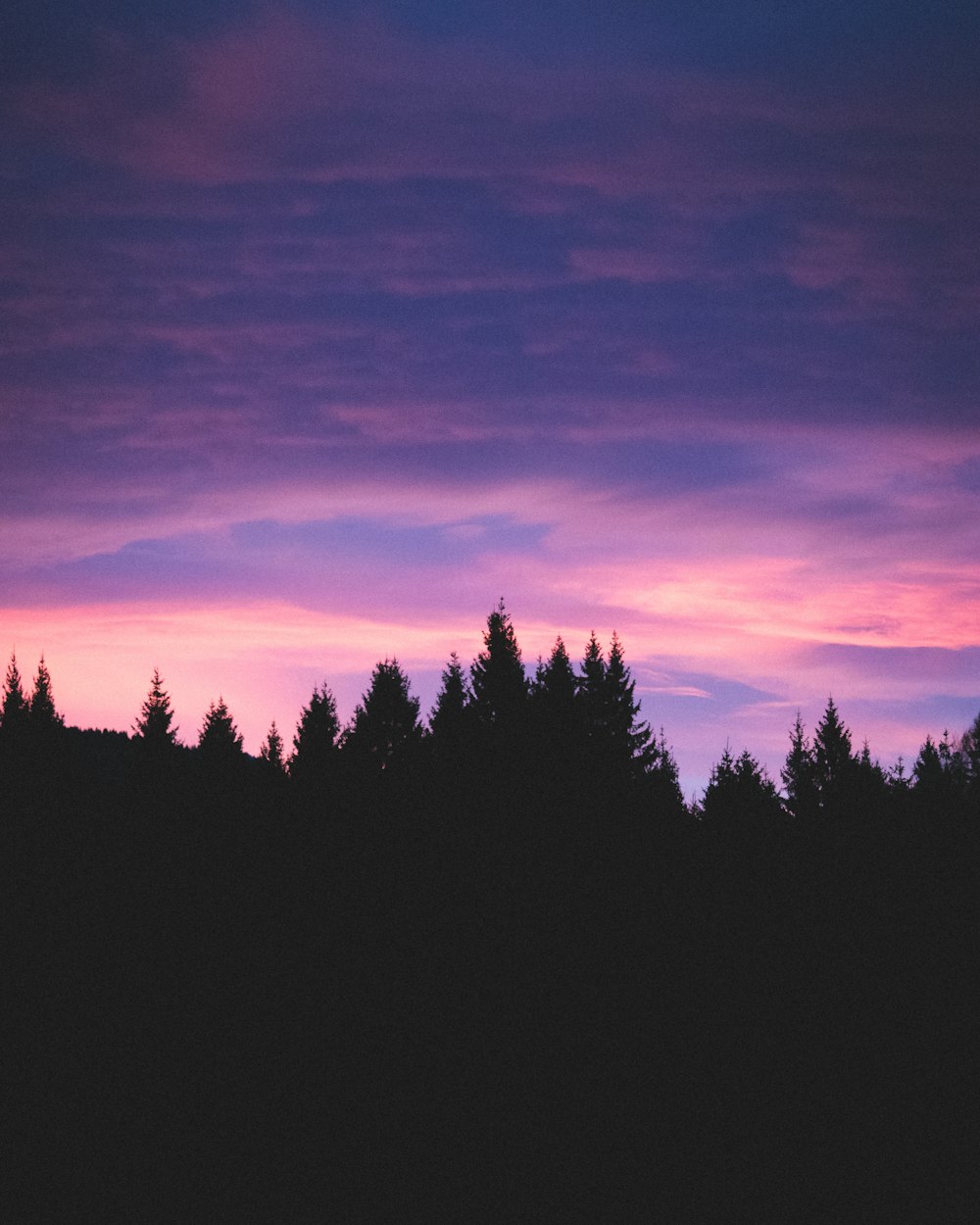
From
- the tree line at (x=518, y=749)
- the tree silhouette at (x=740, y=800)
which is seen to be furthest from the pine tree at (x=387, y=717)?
the tree silhouette at (x=740, y=800)

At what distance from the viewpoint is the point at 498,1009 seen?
16531mm

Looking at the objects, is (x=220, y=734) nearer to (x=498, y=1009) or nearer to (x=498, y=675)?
(x=498, y=675)

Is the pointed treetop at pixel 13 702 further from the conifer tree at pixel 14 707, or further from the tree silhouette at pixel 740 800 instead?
the tree silhouette at pixel 740 800

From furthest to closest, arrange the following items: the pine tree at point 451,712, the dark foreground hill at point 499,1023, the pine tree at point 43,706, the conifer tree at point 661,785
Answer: the pine tree at point 43,706
the pine tree at point 451,712
the conifer tree at point 661,785
the dark foreground hill at point 499,1023

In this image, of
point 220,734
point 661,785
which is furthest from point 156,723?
point 661,785

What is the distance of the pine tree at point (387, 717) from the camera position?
176ft

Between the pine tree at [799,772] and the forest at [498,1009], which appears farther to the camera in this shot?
the pine tree at [799,772]

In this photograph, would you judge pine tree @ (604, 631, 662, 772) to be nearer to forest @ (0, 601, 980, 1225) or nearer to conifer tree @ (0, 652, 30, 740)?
forest @ (0, 601, 980, 1225)

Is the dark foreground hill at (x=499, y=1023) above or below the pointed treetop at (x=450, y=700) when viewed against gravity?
below

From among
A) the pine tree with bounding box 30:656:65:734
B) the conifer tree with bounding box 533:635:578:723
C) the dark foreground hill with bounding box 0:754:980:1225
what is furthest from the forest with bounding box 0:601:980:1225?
the pine tree with bounding box 30:656:65:734

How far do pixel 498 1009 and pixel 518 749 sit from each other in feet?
60.0

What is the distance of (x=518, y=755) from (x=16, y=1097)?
71.5ft

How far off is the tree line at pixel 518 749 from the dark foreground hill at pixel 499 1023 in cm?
452

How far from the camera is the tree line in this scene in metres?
32.8
